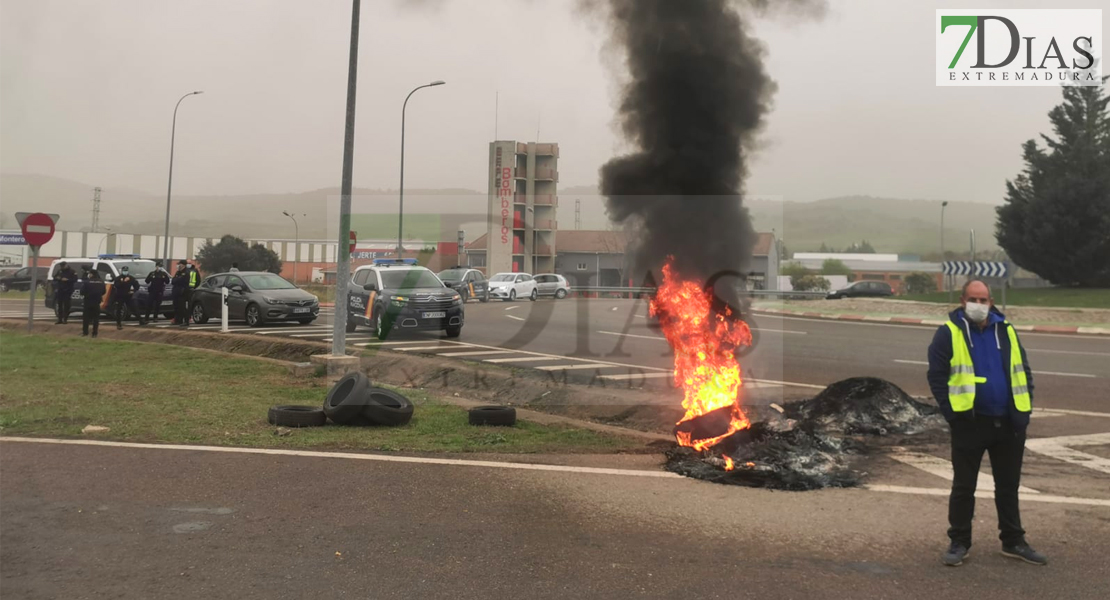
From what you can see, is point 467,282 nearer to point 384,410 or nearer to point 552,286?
point 552,286

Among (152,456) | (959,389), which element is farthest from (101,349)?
(959,389)

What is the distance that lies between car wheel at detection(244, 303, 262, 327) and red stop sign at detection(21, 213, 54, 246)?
4.49m

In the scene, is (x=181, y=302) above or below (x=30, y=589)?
above

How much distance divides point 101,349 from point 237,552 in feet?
38.9

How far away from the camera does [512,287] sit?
35.4 meters

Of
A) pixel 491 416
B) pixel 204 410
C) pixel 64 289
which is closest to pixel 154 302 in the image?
pixel 64 289

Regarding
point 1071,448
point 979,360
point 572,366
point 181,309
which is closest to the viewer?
point 979,360

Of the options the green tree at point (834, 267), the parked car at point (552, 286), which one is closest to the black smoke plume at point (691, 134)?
the parked car at point (552, 286)

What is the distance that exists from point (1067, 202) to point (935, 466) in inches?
1595

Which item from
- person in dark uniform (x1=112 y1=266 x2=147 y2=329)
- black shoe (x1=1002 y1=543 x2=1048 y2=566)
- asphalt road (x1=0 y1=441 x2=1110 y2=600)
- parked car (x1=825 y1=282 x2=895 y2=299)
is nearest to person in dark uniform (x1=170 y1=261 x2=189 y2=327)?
person in dark uniform (x1=112 y1=266 x2=147 y2=329)

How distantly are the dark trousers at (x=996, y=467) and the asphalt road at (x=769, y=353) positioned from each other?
457 cm

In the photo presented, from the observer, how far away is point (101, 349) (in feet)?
45.6

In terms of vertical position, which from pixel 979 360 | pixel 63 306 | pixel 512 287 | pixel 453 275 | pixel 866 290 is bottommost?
pixel 63 306

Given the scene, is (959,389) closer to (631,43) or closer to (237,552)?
(237,552)
